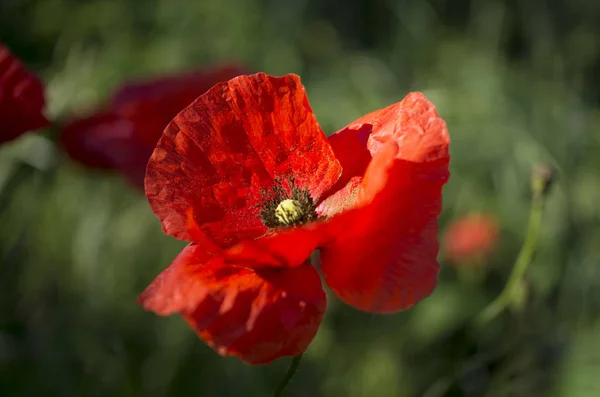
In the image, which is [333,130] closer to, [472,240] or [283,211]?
[472,240]

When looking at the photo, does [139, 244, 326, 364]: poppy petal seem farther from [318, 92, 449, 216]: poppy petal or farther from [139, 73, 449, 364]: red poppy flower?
[318, 92, 449, 216]: poppy petal

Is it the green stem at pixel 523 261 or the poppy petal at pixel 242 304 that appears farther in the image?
the green stem at pixel 523 261

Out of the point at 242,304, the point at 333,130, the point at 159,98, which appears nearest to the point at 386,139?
the point at 242,304

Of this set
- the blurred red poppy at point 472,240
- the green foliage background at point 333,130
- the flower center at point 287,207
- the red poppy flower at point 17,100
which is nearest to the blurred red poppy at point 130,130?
the green foliage background at point 333,130

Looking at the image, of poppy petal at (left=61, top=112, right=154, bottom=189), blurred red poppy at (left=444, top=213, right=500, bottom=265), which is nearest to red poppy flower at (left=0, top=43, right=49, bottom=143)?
poppy petal at (left=61, top=112, right=154, bottom=189)

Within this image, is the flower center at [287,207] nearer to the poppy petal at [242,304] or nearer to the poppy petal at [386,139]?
the poppy petal at [386,139]

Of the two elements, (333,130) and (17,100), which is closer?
(17,100)
